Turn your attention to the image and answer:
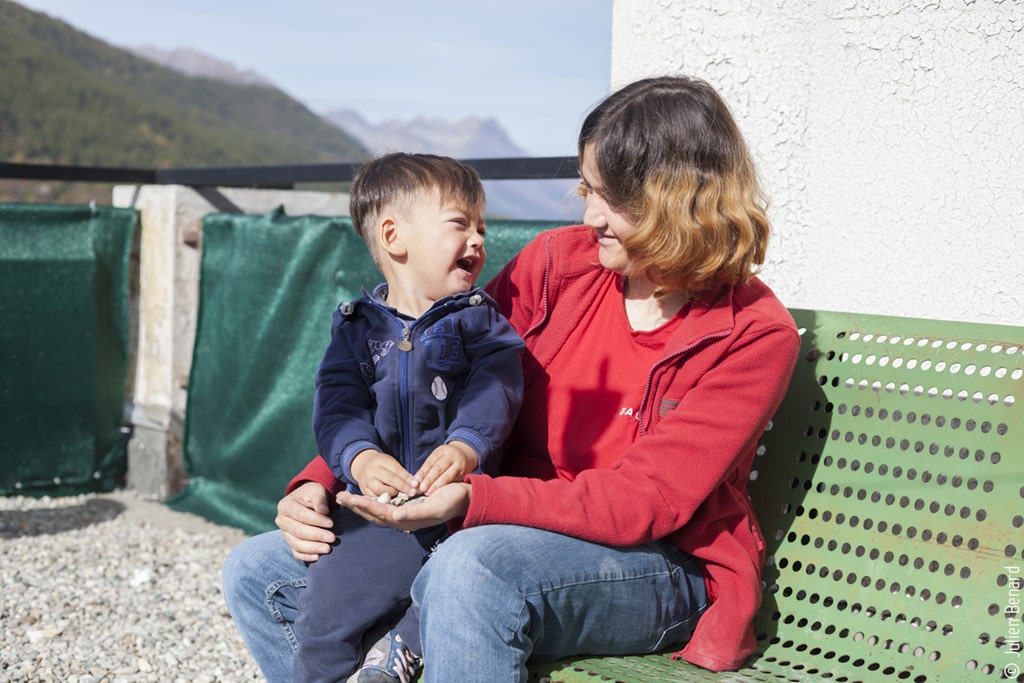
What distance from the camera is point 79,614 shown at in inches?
150

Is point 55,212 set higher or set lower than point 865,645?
higher

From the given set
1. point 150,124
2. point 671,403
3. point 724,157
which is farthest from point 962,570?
point 150,124

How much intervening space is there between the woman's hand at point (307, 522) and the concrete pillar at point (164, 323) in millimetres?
3229

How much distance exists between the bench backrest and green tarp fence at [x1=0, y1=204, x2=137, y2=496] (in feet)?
13.3

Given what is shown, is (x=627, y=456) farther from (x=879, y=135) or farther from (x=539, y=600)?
(x=879, y=135)

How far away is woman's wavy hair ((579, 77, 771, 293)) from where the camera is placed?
82.3 inches

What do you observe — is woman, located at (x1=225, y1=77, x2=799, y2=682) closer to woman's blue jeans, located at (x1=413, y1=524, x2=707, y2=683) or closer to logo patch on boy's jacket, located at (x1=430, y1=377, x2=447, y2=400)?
woman's blue jeans, located at (x1=413, y1=524, x2=707, y2=683)

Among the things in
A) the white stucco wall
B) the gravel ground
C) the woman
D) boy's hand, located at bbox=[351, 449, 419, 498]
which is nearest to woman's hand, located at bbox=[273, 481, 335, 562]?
the woman

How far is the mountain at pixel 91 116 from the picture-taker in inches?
1166

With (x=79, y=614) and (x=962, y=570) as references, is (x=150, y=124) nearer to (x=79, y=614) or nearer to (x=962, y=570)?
(x=79, y=614)

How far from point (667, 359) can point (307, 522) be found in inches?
33.4

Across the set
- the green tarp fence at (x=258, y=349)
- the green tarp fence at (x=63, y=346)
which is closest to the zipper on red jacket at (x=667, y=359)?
the green tarp fence at (x=258, y=349)

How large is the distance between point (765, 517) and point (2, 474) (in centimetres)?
426

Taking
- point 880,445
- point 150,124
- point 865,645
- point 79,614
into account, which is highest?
Result: point 150,124
